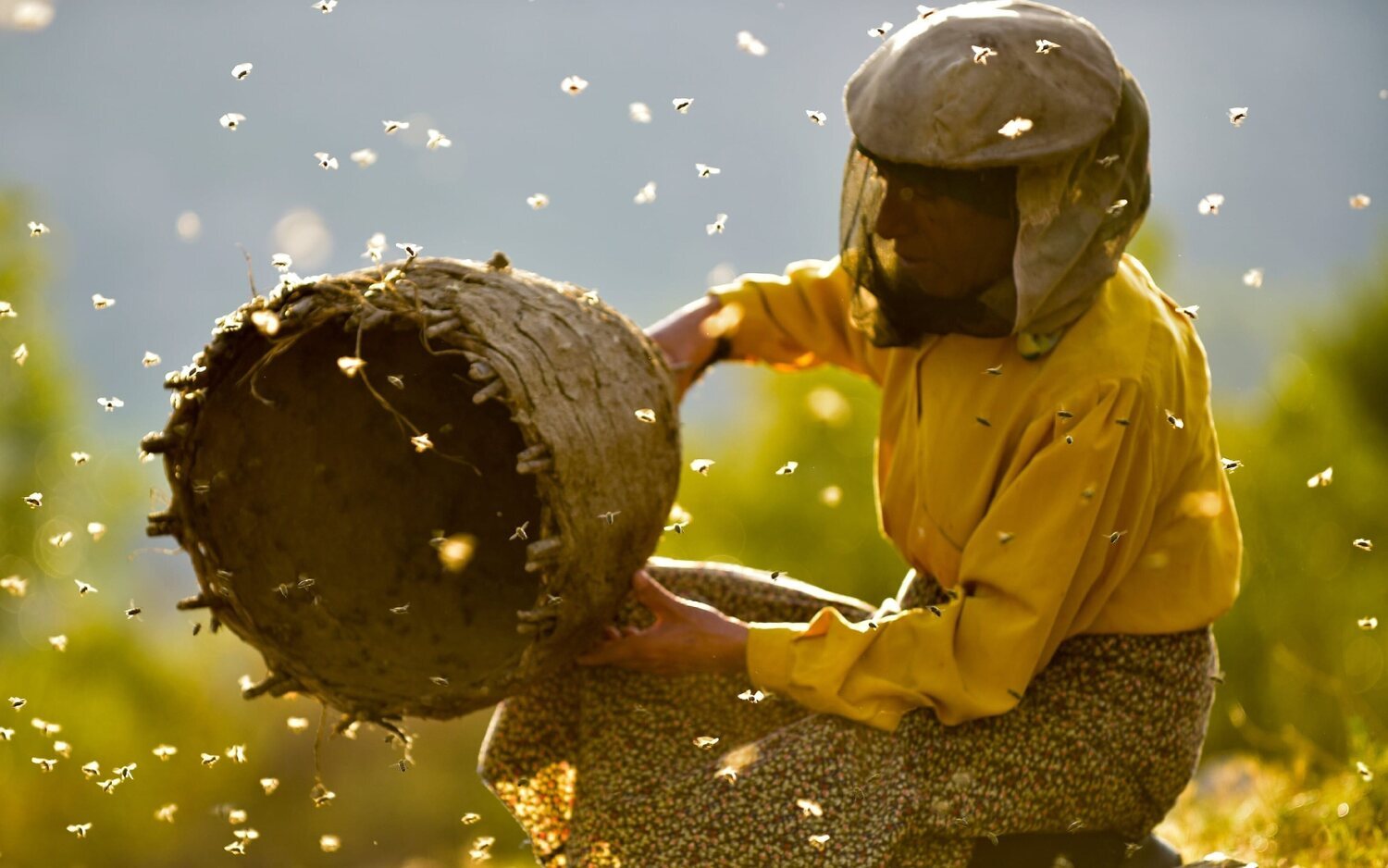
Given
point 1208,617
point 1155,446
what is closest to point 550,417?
point 1155,446

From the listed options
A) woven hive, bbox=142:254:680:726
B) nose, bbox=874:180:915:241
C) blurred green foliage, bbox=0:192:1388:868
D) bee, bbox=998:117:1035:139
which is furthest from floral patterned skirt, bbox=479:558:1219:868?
blurred green foliage, bbox=0:192:1388:868

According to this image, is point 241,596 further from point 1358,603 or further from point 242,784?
point 242,784

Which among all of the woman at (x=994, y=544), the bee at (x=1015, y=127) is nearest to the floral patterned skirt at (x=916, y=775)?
the woman at (x=994, y=544)

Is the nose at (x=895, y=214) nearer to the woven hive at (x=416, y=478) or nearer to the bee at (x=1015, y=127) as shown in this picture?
the bee at (x=1015, y=127)

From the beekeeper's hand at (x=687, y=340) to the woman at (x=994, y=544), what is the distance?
2.19ft

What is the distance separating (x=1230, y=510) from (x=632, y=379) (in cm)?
155

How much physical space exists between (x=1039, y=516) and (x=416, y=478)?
185cm

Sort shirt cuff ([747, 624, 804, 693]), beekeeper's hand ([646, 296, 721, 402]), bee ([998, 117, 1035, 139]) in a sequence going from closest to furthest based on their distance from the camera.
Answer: bee ([998, 117, 1035, 139]) < shirt cuff ([747, 624, 804, 693]) < beekeeper's hand ([646, 296, 721, 402])

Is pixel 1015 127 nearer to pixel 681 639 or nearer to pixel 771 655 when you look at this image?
pixel 771 655

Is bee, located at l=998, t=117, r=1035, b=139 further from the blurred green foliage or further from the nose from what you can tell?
the blurred green foliage

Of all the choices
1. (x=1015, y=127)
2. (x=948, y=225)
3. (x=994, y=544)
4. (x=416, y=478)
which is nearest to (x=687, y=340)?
(x=416, y=478)

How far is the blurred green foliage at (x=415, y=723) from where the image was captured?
14.0 m

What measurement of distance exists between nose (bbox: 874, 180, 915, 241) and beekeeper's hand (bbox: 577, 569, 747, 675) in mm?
1012

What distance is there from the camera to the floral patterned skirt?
344cm
